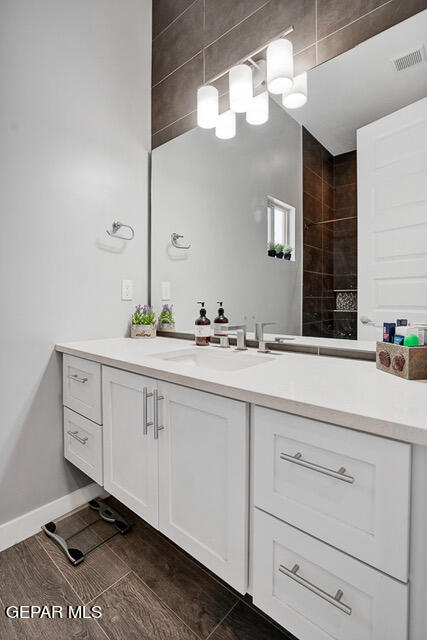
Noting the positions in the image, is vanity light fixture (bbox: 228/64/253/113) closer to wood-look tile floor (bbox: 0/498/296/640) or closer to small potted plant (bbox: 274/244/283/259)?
small potted plant (bbox: 274/244/283/259)

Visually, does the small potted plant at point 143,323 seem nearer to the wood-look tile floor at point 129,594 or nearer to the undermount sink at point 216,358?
the undermount sink at point 216,358

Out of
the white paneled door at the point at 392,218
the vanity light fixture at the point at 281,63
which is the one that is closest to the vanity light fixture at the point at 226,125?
the vanity light fixture at the point at 281,63

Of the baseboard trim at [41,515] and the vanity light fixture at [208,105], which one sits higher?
the vanity light fixture at [208,105]

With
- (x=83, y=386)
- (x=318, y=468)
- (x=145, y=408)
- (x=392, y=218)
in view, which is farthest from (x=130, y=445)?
(x=392, y=218)

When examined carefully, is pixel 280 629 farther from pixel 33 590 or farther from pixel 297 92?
pixel 297 92

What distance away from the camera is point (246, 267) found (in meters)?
1.58

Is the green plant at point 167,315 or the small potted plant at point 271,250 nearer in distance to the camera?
the small potted plant at point 271,250

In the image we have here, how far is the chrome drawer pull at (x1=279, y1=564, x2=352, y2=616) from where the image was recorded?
69 centimetres

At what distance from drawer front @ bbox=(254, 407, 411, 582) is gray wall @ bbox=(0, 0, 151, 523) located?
3.79ft

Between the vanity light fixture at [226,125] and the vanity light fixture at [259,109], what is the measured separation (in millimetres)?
108

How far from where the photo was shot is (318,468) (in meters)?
0.71

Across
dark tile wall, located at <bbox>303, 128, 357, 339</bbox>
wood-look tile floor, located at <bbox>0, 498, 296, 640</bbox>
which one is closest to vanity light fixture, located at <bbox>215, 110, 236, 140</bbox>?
dark tile wall, located at <bbox>303, 128, 357, 339</bbox>

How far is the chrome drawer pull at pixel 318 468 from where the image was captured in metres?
0.67

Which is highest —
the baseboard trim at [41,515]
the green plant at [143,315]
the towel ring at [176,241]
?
the towel ring at [176,241]
